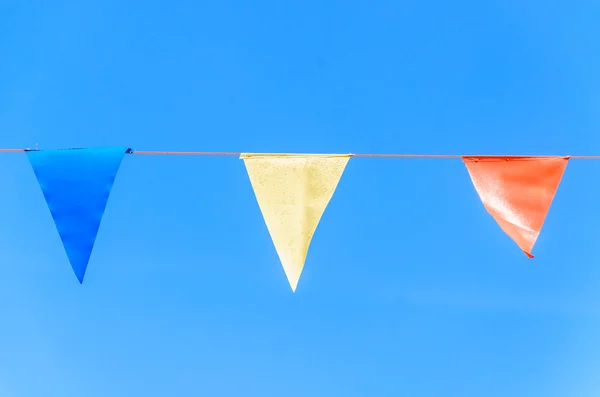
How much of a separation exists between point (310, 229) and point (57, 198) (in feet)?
4.54

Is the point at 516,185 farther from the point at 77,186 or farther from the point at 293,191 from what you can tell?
the point at 77,186

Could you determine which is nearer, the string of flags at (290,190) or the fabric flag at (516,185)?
the string of flags at (290,190)

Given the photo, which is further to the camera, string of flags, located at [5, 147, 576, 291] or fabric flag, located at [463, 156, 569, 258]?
fabric flag, located at [463, 156, 569, 258]

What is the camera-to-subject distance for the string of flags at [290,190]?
304cm

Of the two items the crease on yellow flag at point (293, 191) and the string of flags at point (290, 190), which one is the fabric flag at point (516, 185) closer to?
the string of flags at point (290, 190)

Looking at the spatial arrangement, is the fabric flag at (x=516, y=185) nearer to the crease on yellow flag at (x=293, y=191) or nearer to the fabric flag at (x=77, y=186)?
the crease on yellow flag at (x=293, y=191)

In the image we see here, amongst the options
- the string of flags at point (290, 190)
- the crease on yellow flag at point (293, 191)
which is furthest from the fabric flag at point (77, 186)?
the crease on yellow flag at point (293, 191)

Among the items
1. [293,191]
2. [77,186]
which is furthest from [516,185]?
[77,186]

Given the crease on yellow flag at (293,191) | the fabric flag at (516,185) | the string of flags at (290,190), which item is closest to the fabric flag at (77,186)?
the string of flags at (290,190)

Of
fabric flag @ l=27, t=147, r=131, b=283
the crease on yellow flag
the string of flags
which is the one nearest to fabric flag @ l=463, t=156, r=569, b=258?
the string of flags

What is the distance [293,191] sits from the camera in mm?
3166

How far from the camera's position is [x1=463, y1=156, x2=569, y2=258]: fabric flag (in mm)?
3172

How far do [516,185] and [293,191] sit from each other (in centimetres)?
128

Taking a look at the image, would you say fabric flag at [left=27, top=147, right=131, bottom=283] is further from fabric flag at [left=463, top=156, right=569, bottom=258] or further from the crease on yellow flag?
fabric flag at [left=463, top=156, right=569, bottom=258]
